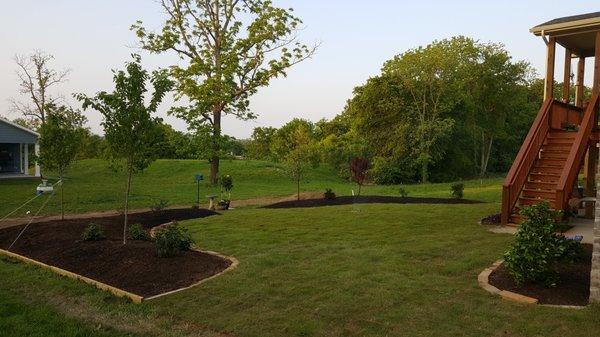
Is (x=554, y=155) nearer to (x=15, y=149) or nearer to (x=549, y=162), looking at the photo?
(x=549, y=162)

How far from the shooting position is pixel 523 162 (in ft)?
34.3

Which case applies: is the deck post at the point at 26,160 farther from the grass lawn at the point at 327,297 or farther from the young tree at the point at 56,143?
the grass lawn at the point at 327,297

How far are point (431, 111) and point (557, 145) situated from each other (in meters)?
20.8

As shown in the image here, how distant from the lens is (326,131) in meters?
48.4

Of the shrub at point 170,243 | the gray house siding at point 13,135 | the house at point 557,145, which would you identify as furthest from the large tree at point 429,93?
the gray house siding at point 13,135

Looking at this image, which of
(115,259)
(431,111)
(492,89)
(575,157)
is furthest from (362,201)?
(492,89)

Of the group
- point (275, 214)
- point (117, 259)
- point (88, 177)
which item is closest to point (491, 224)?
point (275, 214)

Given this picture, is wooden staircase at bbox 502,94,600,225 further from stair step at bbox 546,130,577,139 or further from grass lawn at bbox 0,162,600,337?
grass lawn at bbox 0,162,600,337

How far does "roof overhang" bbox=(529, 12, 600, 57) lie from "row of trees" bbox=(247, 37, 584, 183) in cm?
1741

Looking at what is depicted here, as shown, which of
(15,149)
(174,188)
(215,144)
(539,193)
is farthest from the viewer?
(15,149)

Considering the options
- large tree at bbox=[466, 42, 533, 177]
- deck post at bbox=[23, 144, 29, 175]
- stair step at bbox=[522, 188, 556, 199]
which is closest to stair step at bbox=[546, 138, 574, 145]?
stair step at bbox=[522, 188, 556, 199]

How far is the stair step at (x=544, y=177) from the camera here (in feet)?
34.6

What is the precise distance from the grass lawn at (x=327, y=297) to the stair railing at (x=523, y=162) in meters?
0.99

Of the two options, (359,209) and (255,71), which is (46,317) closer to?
(359,209)
